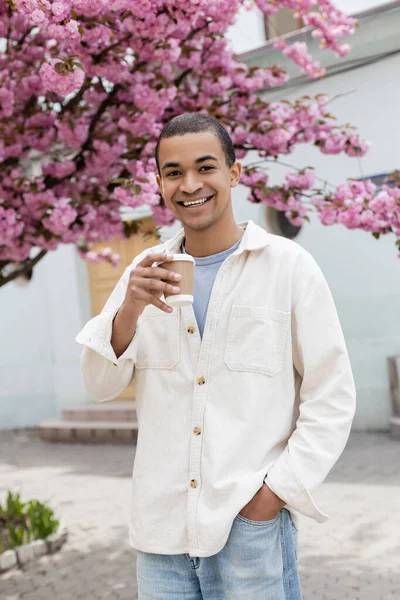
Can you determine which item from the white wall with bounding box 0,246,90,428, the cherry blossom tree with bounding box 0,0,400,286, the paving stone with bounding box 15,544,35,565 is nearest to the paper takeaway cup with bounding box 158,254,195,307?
the cherry blossom tree with bounding box 0,0,400,286

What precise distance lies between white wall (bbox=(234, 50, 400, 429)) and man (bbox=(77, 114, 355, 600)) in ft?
23.4

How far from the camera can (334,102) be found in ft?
31.0

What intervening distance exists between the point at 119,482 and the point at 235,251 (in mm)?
6503

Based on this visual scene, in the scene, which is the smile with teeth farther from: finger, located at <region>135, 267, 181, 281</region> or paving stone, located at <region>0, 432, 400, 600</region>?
paving stone, located at <region>0, 432, 400, 600</region>

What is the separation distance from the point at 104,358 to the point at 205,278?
355 mm

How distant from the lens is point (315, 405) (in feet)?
6.59

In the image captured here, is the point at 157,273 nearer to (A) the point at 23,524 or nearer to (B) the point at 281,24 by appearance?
(A) the point at 23,524

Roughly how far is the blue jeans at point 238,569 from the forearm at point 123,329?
540 mm

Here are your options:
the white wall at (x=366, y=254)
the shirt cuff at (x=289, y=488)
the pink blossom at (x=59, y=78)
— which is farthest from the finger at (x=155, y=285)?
the white wall at (x=366, y=254)

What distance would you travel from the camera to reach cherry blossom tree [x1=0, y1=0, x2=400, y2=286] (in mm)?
4922

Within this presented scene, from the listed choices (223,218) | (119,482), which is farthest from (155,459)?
(119,482)

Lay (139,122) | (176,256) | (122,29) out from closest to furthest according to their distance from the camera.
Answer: (176,256) < (122,29) < (139,122)

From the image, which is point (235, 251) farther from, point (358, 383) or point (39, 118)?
point (358, 383)

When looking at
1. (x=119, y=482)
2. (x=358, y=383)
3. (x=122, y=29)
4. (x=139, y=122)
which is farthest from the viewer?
(x=358, y=383)
